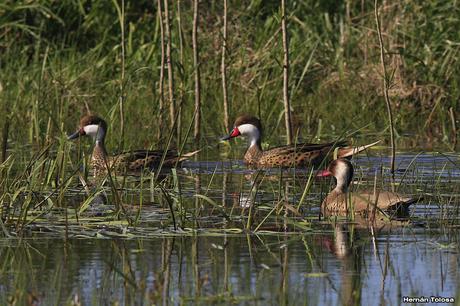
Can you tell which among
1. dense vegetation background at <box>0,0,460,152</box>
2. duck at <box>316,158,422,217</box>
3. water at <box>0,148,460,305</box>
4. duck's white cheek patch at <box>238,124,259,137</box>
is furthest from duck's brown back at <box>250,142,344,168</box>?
duck at <box>316,158,422,217</box>

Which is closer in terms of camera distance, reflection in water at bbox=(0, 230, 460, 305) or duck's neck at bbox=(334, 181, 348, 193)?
reflection in water at bbox=(0, 230, 460, 305)

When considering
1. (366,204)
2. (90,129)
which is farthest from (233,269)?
(90,129)

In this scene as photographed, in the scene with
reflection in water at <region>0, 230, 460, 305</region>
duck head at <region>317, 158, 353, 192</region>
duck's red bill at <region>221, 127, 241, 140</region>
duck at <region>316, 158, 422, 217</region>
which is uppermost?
duck's red bill at <region>221, 127, 241, 140</region>

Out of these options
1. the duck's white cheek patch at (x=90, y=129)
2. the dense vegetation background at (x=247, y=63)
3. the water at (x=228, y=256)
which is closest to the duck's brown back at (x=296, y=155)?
the dense vegetation background at (x=247, y=63)

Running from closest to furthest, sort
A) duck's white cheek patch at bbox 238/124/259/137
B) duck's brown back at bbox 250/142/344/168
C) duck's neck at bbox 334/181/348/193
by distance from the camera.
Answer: duck's neck at bbox 334/181/348/193 → duck's brown back at bbox 250/142/344/168 → duck's white cheek patch at bbox 238/124/259/137

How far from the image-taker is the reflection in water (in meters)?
6.33

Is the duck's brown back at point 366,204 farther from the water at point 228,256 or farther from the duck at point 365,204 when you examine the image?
the water at point 228,256

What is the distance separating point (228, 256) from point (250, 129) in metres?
6.88

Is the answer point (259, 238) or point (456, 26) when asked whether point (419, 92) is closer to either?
point (456, 26)

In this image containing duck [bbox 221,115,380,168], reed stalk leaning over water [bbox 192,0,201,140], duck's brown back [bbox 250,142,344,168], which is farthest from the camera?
reed stalk leaning over water [bbox 192,0,201,140]

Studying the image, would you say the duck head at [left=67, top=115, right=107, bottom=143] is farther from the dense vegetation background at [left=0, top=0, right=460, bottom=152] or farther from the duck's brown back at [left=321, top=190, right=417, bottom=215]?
the duck's brown back at [left=321, top=190, right=417, bottom=215]

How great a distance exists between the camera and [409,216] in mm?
9008

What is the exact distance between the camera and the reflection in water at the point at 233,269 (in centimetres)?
633

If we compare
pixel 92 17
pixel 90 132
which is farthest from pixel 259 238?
pixel 92 17
